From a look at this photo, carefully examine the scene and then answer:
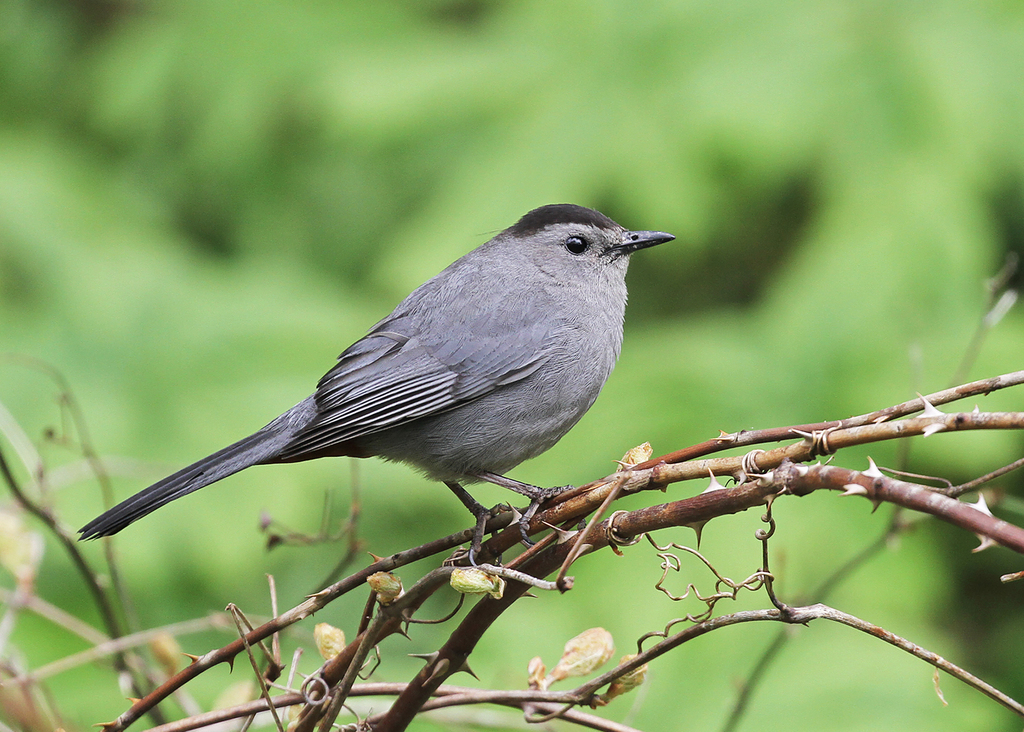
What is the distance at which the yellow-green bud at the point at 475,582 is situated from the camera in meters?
1.10

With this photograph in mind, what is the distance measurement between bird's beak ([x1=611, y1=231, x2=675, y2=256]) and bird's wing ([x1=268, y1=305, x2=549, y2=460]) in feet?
1.53

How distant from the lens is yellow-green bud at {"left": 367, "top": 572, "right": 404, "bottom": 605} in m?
1.17

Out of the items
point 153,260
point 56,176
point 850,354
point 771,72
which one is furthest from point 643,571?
point 56,176

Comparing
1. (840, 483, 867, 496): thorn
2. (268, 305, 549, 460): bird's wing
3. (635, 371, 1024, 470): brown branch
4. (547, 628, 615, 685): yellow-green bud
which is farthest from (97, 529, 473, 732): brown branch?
(268, 305, 549, 460): bird's wing

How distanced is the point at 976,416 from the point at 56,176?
4.03 m

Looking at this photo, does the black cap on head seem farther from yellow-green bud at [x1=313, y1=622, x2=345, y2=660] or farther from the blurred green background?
yellow-green bud at [x1=313, y1=622, x2=345, y2=660]

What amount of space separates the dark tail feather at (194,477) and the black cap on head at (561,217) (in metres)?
1.00

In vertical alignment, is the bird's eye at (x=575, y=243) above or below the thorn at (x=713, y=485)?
above

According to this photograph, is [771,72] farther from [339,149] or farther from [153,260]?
[153,260]

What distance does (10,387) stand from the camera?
12.0 feet

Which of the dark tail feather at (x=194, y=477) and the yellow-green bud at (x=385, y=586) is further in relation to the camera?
the dark tail feather at (x=194, y=477)

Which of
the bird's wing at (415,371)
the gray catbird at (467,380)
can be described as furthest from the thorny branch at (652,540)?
the bird's wing at (415,371)

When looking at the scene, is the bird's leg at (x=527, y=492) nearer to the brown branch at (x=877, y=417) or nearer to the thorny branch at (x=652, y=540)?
the thorny branch at (x=652, y=540)

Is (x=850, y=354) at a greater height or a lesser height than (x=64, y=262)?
lesser
